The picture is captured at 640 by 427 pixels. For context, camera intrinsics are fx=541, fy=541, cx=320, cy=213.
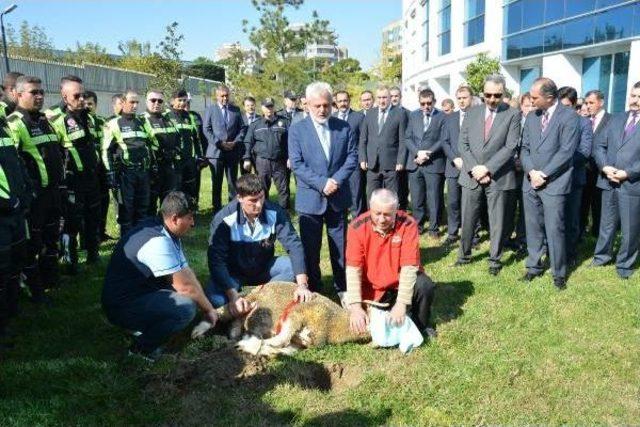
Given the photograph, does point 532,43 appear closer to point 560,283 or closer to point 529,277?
point 529,277

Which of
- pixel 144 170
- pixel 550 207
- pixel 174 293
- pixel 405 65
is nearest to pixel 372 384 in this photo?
pixel 174 293

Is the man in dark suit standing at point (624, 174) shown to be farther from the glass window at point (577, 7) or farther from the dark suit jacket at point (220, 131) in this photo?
the glass window at point (577, 7)

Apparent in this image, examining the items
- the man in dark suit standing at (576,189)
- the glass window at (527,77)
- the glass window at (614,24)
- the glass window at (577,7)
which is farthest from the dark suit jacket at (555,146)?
the glass window at (527,77)

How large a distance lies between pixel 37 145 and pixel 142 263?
218cm

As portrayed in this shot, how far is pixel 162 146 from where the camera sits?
8.48 m

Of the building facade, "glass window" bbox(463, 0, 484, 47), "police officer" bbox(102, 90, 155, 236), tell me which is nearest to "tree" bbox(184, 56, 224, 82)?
the building facade

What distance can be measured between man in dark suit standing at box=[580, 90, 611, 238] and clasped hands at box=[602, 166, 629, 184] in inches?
22.6

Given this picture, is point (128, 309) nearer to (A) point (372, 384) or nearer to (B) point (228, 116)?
(A) point (372, 384)

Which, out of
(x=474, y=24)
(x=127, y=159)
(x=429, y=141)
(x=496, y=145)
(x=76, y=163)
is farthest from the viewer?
(x=474, y=24)

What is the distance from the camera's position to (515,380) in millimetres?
4059

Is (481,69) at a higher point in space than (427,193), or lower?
higher

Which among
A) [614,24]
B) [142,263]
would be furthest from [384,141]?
[614,24]

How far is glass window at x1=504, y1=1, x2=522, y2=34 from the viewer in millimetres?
20922

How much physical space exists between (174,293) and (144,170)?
11.8 ft
